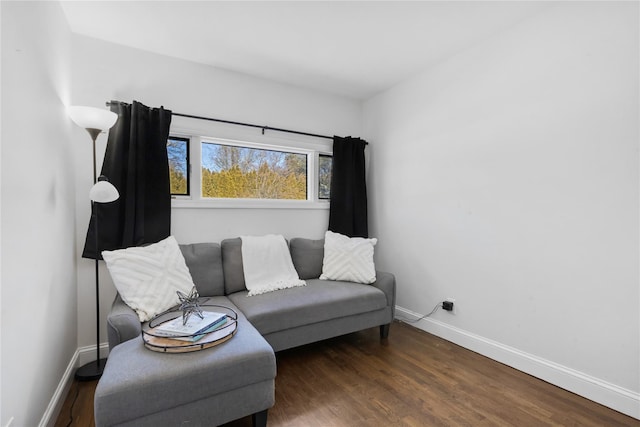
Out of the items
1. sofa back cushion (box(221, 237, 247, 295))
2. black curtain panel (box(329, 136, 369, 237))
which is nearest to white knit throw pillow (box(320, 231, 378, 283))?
black curtain panel (box(329, 136, 369, 237))

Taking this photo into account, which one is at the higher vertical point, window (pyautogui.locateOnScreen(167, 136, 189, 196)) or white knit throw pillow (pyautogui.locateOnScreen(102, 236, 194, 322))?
window (pyautogui.locateOnScreen(167, 136, 189, 196))

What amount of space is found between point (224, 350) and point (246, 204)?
1741 mm

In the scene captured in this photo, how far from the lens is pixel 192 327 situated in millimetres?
1616

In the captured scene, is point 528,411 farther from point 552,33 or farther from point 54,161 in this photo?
point 54,161

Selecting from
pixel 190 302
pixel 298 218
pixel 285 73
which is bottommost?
pixel 190 302

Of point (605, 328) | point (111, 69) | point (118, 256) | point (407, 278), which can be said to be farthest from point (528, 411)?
point (111, 69)

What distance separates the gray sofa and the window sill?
39 cm

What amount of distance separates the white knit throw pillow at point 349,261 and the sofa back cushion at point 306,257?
0.07m

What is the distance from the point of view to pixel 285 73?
3.03 m

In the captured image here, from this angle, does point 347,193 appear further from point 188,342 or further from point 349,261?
point 188,342

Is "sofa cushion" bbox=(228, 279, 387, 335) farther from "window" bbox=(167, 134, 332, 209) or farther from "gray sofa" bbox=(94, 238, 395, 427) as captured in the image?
"window" bbox=(167, 134, 332, 209)

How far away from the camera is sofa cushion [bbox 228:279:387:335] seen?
7.11 ft

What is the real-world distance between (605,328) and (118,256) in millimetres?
3059

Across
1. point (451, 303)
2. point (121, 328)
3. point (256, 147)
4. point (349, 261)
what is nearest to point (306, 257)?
point (349, 261)
